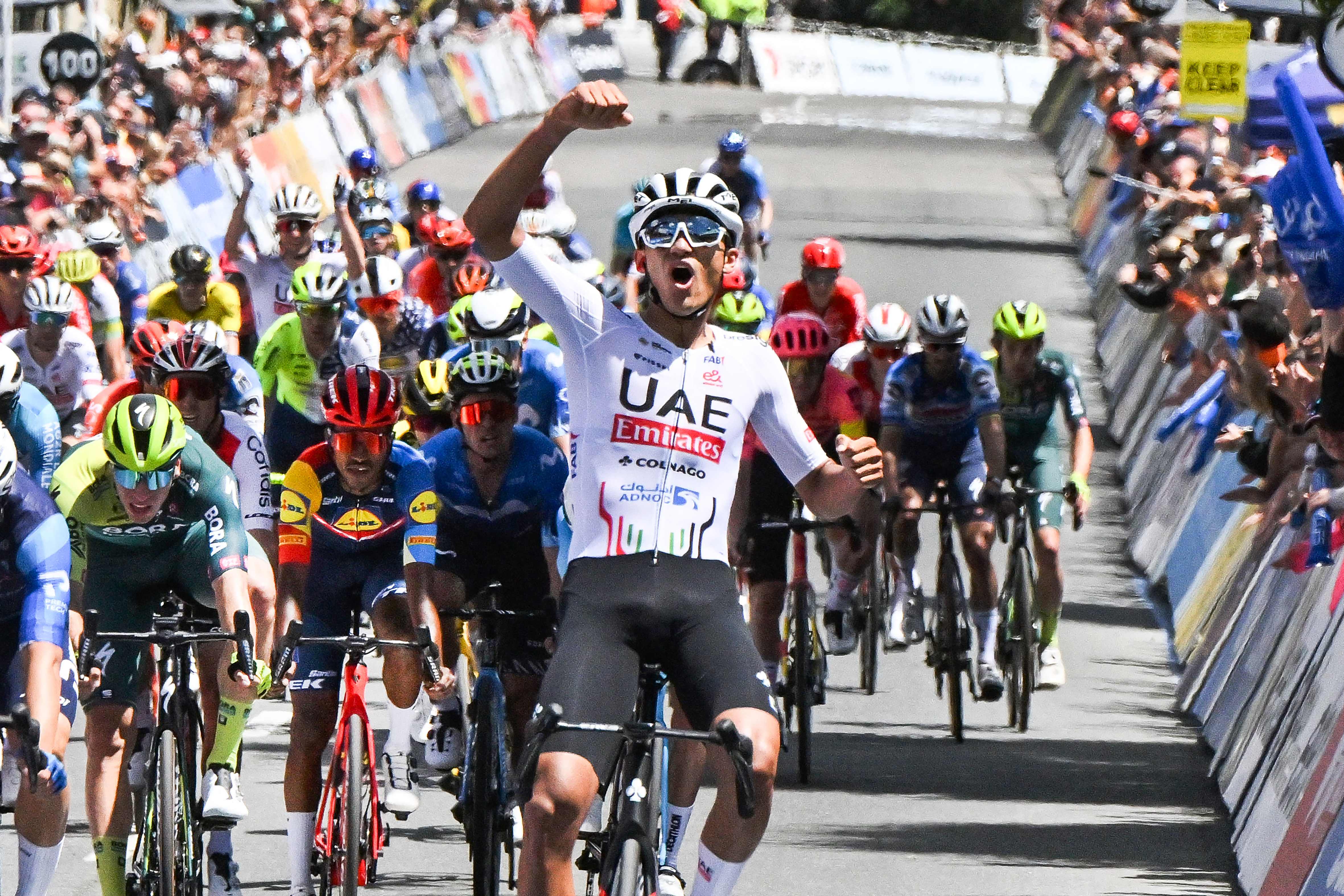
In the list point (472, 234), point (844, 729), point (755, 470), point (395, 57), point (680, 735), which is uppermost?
point (472, 234)

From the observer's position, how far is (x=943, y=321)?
12.9 metres

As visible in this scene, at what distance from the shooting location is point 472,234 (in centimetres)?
671

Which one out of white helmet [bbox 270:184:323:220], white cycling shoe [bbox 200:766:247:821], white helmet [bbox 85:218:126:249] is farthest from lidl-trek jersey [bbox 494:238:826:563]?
white helmet [bbox 85:218:126:249]

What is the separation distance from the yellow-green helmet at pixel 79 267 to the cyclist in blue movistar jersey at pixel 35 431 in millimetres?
5286

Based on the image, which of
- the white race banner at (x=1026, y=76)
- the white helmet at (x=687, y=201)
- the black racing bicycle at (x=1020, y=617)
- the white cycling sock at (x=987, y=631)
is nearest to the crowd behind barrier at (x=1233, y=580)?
the black racing bicycle at (x=1020, y=617)

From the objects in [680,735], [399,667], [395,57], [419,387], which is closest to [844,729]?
[419,387]

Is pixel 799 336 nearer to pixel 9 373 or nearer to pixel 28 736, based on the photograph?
pixel 9 373

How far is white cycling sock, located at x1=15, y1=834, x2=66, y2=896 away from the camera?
25.0ft

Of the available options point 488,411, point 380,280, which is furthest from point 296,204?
point 488,411

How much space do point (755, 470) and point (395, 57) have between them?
26.4m

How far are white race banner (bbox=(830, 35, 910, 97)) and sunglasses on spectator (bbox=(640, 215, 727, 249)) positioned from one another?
47.1 m

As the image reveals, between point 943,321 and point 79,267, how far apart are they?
600cm

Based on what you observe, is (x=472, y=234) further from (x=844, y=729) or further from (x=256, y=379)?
(x=844, y=729)

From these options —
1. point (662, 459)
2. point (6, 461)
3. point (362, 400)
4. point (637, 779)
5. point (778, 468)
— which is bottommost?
point (778, 468)
